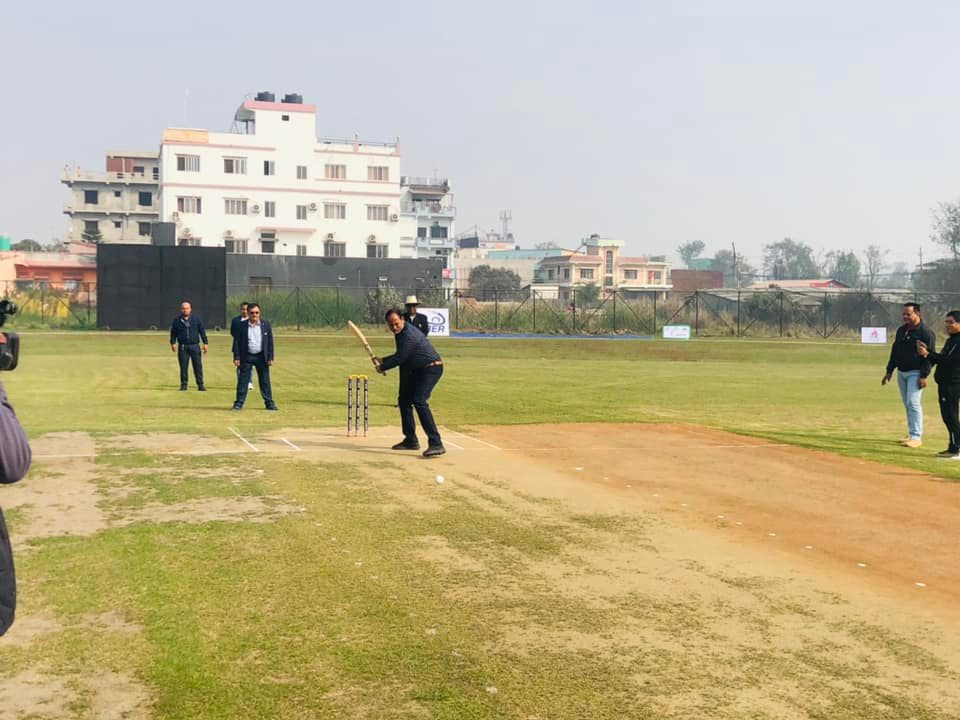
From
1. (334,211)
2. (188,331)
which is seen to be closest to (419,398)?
(188,331)

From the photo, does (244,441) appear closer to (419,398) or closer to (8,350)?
(419,398)

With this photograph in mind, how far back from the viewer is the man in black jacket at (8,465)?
3.82m

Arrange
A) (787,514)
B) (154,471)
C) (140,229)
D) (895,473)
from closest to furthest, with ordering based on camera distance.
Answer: (787,514) < (154,471) < (895,473) < (140,229)

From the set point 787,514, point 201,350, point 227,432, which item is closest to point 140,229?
point 201,350

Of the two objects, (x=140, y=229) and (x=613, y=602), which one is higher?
(x=140, y=229)

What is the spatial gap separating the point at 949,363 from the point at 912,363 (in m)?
0.79

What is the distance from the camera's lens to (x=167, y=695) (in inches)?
218

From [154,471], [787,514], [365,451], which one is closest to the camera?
[787,514]

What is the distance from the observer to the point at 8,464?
387 centimetres

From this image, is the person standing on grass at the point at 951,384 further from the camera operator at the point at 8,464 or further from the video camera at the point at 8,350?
the camera operator at the point at 8,464

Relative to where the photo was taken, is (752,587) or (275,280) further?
(275,280)

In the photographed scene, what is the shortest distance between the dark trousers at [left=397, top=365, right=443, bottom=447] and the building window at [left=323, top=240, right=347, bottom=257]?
8415 centimetres

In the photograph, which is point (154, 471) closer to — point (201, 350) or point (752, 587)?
point (752, 587)

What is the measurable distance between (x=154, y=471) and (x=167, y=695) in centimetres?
755
